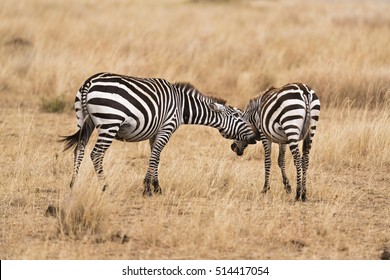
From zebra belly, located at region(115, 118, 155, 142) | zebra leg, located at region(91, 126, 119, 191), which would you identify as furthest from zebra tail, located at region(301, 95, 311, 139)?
zebra leg, located at region(91, 126, 119, 191)

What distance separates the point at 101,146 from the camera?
27.0ft

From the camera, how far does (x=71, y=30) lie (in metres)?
19.3

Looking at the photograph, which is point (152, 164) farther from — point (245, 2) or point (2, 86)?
point (245, 2)

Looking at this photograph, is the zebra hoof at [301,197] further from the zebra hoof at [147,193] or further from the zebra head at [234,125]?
the zebra hoof at [147,193]

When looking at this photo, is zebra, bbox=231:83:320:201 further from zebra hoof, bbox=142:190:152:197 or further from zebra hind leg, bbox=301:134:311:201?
zebra hoof, bbox=142:190:152:197

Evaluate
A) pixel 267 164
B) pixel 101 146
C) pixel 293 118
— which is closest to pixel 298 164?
pixel 293 118

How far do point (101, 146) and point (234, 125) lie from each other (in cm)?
196

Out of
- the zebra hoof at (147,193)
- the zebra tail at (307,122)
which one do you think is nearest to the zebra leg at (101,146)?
the zebra hoof at (147,193)

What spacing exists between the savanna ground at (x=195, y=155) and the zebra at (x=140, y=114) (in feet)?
1.07

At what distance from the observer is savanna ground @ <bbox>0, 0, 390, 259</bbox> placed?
22.9ft

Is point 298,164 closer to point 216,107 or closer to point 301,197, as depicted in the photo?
point 301,197

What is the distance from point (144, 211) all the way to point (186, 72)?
8.17 metres

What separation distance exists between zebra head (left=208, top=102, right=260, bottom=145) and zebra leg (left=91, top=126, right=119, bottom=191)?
1690 mm

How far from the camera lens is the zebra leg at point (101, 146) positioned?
816cm
